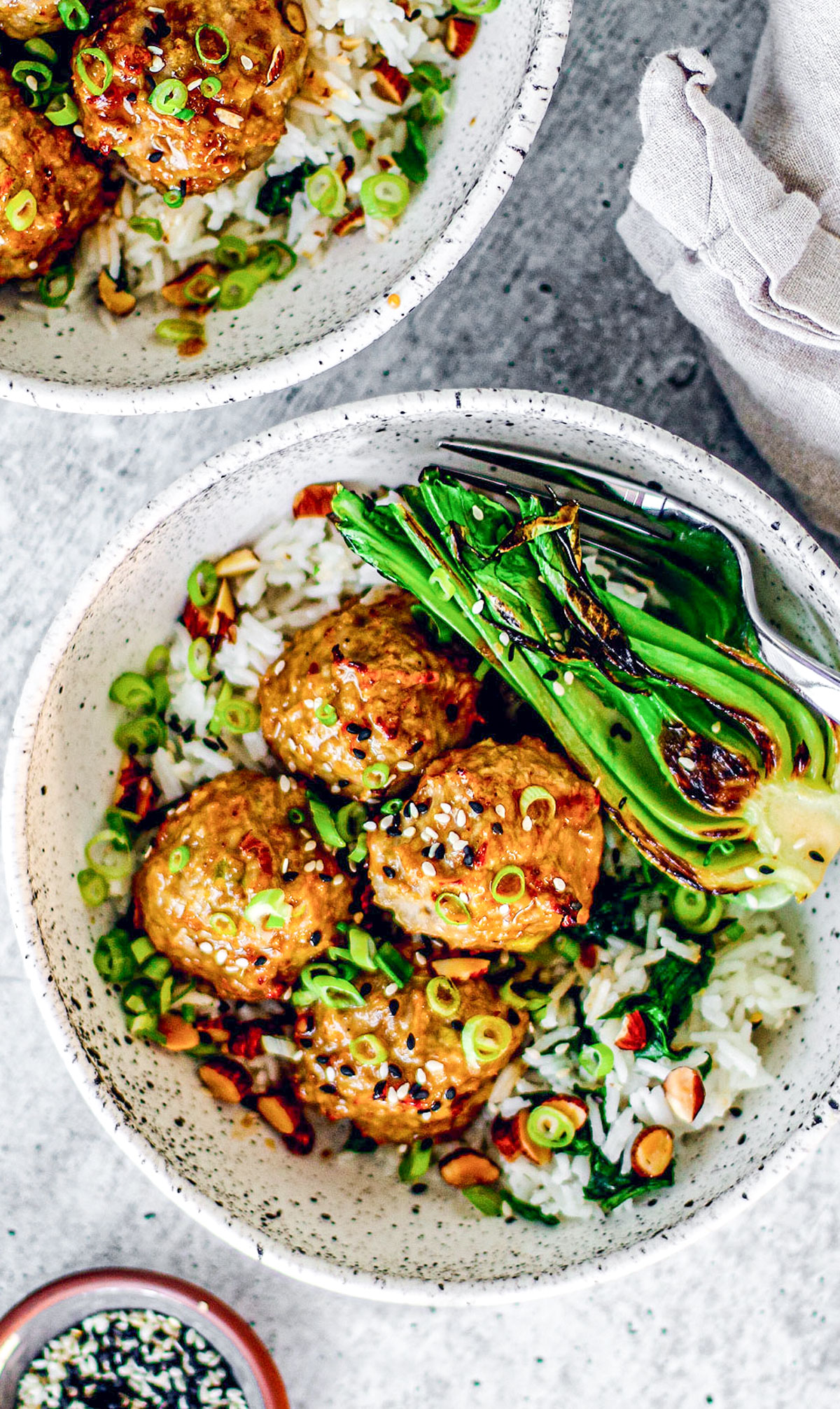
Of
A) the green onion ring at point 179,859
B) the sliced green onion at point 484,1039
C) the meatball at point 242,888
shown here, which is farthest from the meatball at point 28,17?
the sliced green onion at point 484,1039

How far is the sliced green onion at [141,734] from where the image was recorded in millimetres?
2225

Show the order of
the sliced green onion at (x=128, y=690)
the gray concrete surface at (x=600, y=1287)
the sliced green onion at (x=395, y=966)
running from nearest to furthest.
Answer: the sliced green onion at (x=395, y=966) < the sliced green onion at (x=128, y=690) < the gray concrete surface at (x=600, y=1287)

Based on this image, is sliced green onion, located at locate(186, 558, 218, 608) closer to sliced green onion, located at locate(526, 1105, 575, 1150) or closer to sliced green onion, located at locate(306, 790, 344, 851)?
sliced green onion, located at locate(306, 790, 344, 851)

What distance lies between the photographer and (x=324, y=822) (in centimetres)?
207

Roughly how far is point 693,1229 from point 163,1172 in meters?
0.95

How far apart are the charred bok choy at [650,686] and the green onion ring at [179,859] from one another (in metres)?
0.64

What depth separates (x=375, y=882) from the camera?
79.7 inches

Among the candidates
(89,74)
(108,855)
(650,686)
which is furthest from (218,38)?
(108,855)

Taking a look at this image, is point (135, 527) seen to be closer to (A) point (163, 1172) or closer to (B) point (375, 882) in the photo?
(B) point (375, 882)

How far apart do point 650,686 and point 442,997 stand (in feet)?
2.32

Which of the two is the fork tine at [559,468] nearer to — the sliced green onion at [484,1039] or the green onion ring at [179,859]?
the green onion ring at [179,859]

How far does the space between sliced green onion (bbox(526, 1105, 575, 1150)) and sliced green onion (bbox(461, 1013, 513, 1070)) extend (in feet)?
0.64

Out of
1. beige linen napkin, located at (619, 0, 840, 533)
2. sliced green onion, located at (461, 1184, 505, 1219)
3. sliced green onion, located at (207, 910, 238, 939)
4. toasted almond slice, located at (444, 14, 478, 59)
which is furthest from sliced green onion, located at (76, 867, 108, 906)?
toasted almond slice, located at (444, 14, 478, 59)

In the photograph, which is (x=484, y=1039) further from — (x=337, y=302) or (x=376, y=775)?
(x=337, y=302)
